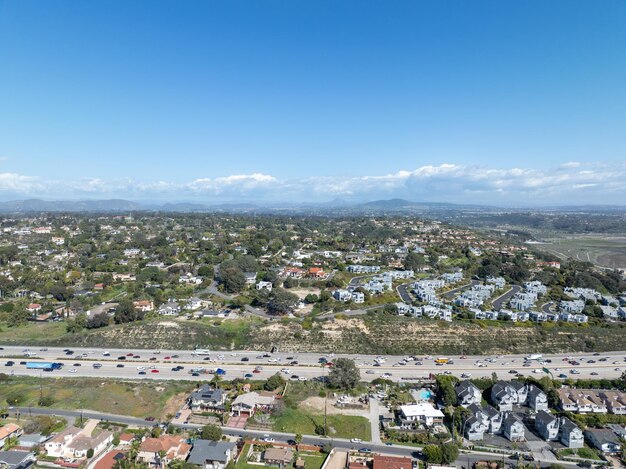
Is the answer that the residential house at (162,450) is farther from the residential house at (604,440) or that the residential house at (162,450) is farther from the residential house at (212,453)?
the residential house at (604,440)

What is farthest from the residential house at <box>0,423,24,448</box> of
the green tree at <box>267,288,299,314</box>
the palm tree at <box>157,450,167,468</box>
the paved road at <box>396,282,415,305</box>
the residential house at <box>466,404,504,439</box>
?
the paved road at <box>396,282,415,305</box>

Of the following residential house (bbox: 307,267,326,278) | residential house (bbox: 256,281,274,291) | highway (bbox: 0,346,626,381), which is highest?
residential house (bbox: 307,267,326,278)

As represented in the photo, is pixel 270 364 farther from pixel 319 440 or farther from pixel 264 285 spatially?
pixel 264 285

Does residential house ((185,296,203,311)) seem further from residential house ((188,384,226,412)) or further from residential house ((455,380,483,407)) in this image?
residential house ((455,380,483,407))

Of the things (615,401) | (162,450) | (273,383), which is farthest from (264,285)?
(615,401)

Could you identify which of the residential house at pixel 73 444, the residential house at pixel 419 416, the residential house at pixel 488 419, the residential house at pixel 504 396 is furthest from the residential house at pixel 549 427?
the residential house at pixel 73 444

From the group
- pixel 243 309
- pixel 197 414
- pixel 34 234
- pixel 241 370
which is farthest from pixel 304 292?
pixel 34 234
